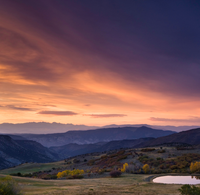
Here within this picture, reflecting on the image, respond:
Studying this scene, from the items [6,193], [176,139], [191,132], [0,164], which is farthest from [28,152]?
[6,193]

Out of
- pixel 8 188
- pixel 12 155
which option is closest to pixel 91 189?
pixel 8 188

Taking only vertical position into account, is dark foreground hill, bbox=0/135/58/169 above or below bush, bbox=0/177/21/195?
below

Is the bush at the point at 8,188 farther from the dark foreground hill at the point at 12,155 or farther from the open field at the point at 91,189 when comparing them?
the dark foreground hill at the point at 12,155

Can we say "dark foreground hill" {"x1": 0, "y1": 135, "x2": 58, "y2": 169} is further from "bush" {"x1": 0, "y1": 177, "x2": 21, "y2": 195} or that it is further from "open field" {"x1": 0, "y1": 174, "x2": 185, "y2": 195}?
"bush" {"x1": 0, "y1": 177, "x2": 21, "y2": 195}

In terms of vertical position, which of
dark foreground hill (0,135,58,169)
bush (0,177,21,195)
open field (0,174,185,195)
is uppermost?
bush (0,177,21,195)

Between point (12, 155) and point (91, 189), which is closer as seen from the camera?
point (91, 189)

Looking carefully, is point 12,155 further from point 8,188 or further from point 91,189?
point 8,188

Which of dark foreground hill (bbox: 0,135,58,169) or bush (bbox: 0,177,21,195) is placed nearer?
bush (bbox: 0,177,21,195)

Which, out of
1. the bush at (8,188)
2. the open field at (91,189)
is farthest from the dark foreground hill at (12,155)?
the bush at (8,188)

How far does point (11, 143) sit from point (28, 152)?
16948mm

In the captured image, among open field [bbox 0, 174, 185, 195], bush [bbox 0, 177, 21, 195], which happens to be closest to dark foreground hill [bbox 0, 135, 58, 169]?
open field [bbox 0, 174, 185, 195]

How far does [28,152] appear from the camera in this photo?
18212 centimetres

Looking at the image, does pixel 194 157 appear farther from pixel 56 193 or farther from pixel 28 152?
pixel 28 152

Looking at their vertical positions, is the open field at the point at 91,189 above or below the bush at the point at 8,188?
below
